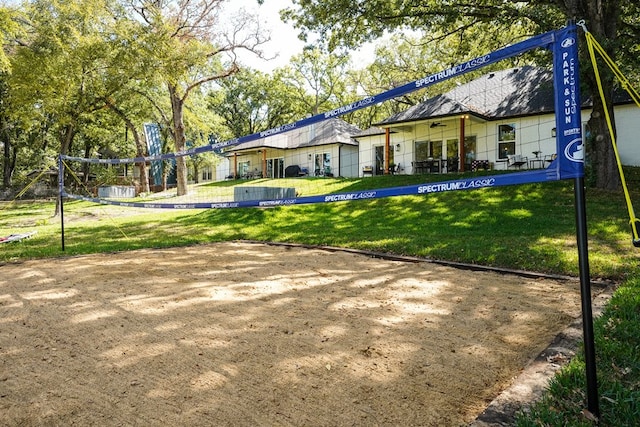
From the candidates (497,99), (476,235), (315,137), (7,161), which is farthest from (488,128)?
(7,161)

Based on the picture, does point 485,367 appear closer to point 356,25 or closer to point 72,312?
point 72,312

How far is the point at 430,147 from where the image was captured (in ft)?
65.9

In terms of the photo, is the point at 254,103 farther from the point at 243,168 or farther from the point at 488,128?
the point at 488,128

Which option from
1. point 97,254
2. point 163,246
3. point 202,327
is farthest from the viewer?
point 163,246

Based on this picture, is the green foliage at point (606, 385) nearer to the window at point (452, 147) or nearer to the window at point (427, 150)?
the window at point (452, 147)

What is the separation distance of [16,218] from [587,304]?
1785cm

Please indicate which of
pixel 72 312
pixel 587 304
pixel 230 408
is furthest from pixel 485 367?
pixel 72 312

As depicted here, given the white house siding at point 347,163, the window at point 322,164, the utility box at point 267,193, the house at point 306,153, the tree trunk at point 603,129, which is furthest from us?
the window at point 322,164

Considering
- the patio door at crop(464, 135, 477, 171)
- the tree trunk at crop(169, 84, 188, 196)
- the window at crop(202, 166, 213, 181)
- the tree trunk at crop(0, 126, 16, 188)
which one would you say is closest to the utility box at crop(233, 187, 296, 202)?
the tree trunk at crop(169, 84, 188, 196)

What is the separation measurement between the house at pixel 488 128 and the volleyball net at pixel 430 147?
5 cm

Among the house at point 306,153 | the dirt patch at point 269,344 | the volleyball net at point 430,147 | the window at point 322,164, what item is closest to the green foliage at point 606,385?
the dirt patch at point 269,344

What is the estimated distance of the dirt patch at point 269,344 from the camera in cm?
217

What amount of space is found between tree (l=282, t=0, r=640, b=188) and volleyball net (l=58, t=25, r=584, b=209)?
149cm

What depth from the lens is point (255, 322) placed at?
3414mm
